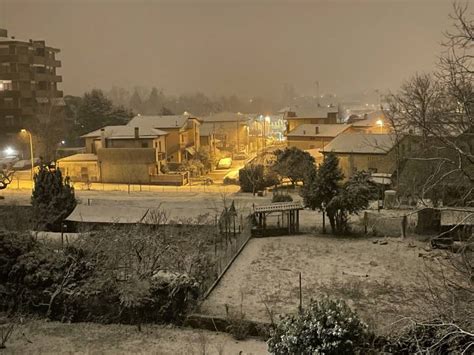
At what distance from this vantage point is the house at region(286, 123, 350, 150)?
1802 inches

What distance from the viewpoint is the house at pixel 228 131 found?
5656 cm

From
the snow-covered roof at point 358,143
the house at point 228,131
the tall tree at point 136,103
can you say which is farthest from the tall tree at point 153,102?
the snow-covered roof at point 358,143

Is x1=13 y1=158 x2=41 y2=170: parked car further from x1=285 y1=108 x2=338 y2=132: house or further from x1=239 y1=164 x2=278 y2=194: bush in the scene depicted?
x1=285 y1=108 x2=338 y2=132: house

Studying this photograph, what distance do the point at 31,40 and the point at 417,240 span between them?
4946 centimetres

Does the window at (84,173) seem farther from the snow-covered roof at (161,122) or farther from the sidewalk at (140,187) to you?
the snow-covered roof at (161,122)

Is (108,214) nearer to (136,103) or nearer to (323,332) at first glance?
(323,332)

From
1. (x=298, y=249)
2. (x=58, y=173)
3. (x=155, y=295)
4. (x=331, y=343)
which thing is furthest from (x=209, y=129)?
(x=331, y=343)

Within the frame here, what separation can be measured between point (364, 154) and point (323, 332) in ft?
86.8

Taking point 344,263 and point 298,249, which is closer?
point 344,263

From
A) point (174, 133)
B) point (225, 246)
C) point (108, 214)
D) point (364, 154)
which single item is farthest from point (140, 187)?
point (225, 246)

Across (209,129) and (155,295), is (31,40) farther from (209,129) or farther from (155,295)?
(155,295)

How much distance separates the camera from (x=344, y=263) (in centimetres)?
1880

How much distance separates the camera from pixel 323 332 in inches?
Result: 377

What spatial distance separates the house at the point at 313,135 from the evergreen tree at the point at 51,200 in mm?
26638
